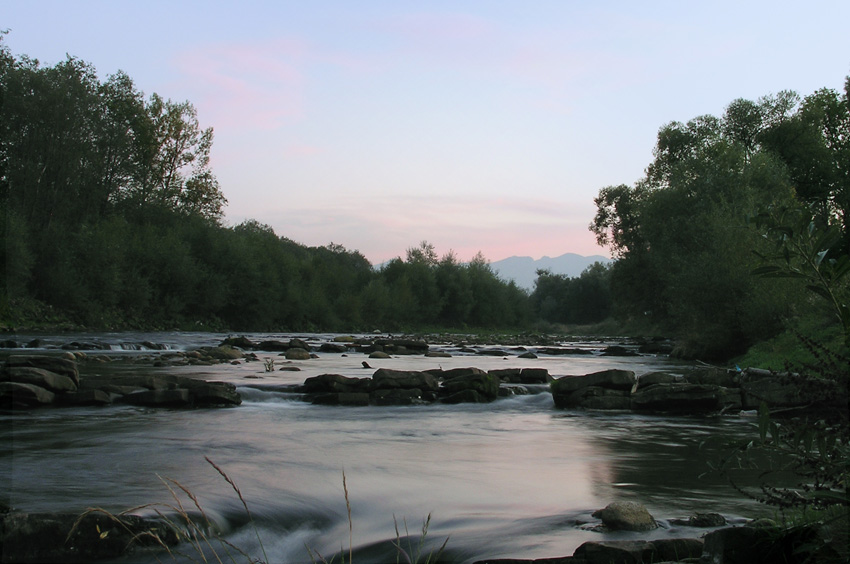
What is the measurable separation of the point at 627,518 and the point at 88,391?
10448mm

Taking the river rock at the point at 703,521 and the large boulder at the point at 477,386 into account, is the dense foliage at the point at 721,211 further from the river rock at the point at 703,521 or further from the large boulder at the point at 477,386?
the river rock at the point at 703,521

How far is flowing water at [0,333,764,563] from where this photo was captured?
5.82m

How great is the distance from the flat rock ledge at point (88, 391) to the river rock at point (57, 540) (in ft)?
26.9

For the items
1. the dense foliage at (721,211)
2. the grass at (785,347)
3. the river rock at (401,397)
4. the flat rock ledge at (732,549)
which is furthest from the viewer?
the dense foliage at (721,211)

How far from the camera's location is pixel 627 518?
549 centimetres

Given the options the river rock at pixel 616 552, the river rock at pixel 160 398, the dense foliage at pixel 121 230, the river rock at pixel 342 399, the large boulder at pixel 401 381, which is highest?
the dense foliage at pixel 121 230

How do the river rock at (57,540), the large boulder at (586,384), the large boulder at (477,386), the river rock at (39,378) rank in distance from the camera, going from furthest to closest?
the large boulder at (477,386) → the large boulder at (586,384) → the river rock at (39,378) → the river rock at (57,540)

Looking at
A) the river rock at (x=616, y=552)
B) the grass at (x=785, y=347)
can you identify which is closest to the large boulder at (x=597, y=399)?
the grass at (x=785, y=347)

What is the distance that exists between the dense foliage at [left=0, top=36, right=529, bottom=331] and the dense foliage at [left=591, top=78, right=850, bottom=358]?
1162 inches

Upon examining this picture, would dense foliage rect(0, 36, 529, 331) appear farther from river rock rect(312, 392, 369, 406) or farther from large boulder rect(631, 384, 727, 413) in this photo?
large boulder rect(631, 384, 727, 413)

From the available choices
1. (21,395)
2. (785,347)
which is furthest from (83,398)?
(785,347)

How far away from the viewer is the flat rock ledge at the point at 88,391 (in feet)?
39.8

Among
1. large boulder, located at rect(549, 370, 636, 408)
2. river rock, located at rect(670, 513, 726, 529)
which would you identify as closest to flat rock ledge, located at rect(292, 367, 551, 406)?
large boulder, located at rect(549, 370, 636, 408)

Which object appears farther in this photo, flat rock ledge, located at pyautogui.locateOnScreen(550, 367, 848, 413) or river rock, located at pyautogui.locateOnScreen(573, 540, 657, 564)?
flat rock ledge, located at pyautogui.locateOnScreen(550, 367, 848, 413)
